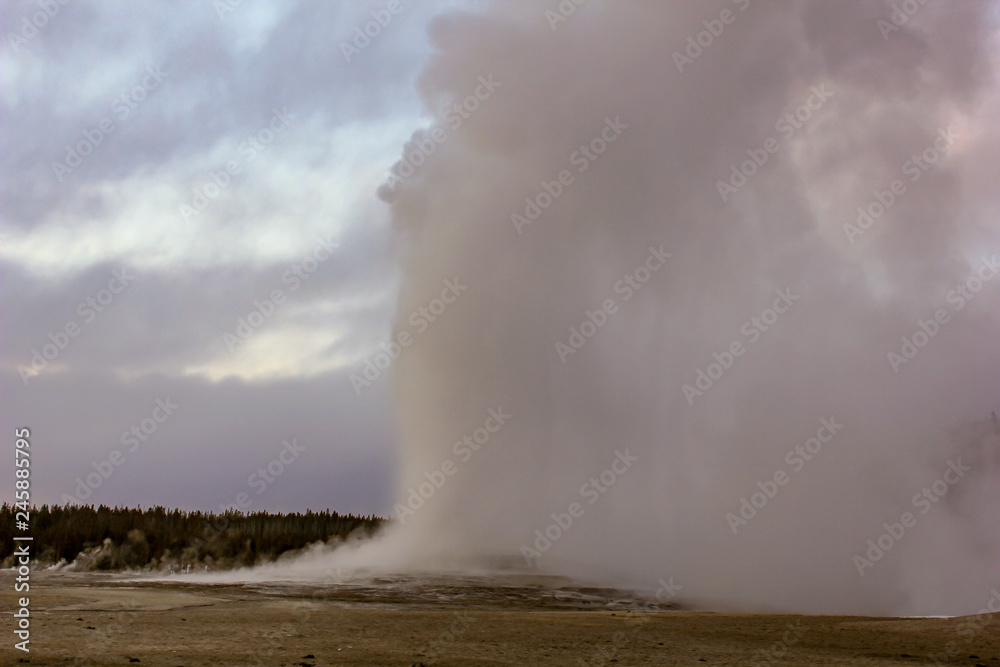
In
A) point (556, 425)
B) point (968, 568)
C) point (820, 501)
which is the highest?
point (556, 425)

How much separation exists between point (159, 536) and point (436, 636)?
39758 mm

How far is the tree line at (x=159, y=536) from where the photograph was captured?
4441 cm

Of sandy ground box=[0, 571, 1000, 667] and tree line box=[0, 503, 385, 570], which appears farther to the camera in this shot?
tree line box=[0, 503, 385, 570]

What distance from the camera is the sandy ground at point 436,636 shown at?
47.1ft

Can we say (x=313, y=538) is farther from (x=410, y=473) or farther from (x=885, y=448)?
(x=885, y=448)

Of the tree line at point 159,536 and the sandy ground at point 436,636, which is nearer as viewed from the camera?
the sandy ground at point 436,636

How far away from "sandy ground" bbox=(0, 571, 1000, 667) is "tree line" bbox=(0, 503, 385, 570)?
73.3 feet

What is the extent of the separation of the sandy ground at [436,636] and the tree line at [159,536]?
73.3 ft

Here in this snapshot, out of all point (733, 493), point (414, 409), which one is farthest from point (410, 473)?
point (733, 493)

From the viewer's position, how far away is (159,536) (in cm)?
5081

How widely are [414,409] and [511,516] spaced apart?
908 cm

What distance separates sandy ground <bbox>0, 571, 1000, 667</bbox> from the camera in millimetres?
14359

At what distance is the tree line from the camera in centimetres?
4441

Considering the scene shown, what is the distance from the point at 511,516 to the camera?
50.9 meters
